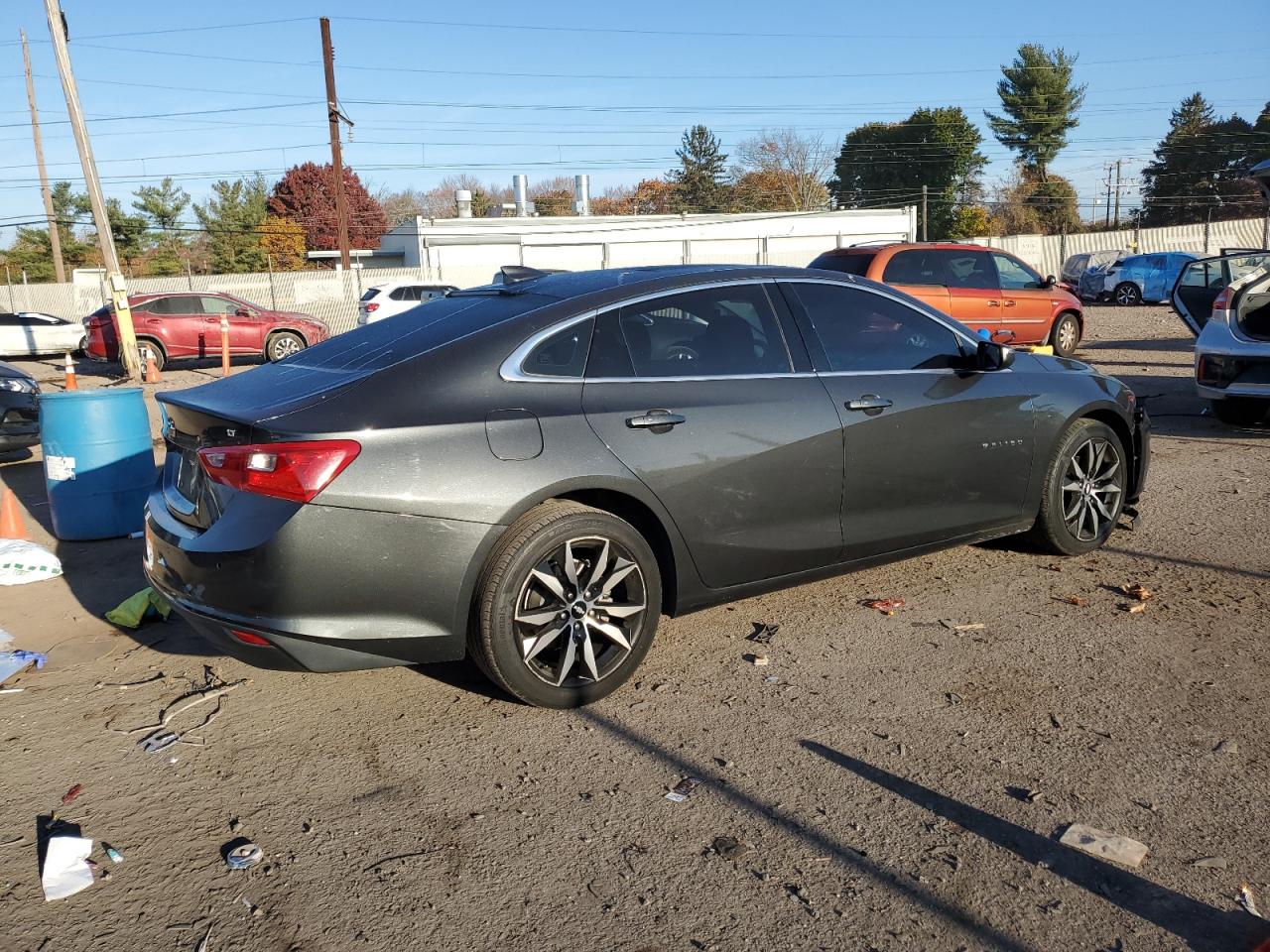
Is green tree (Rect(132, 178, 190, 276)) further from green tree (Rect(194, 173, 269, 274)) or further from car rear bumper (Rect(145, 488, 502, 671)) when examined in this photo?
car rear bumper (Rect(145, 488, 502, 671))

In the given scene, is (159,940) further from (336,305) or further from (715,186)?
(715,186)

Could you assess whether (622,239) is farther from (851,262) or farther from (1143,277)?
(851,262)

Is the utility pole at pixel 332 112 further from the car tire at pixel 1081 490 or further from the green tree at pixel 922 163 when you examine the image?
the green tree at pixel 922 163

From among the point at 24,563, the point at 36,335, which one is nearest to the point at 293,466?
the point at 24,563

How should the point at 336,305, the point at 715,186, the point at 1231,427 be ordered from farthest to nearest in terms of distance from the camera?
the point at 715,186 < the point at 336,305 < the point at 1231,427

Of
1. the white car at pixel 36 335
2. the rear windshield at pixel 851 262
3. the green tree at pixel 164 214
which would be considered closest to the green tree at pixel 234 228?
the green tree at pixel 164 214

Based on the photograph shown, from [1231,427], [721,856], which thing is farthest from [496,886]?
[1231,427]

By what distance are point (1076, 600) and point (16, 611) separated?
5.42 meters

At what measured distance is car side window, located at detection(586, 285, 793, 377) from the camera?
4.13 metres

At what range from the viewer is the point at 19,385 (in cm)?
888

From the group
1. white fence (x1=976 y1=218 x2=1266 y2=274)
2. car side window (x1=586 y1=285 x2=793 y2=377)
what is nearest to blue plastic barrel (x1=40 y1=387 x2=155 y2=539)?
car side window (x1=586 y1=285 x2=793 y2=377)

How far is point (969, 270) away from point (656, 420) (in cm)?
1134

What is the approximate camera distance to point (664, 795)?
3270 mm

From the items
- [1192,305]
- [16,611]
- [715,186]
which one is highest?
[715,186]
